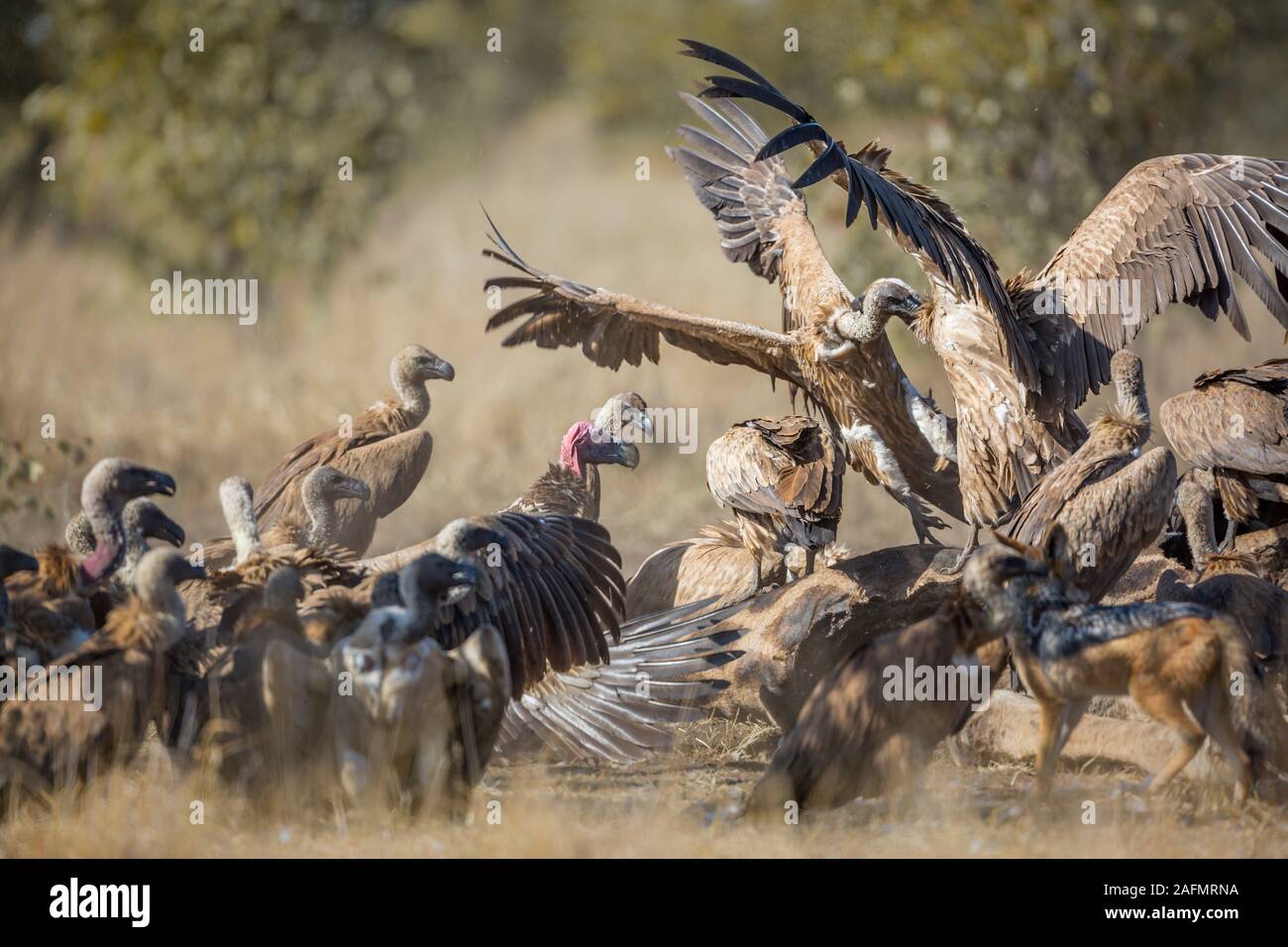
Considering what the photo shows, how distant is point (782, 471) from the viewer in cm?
809

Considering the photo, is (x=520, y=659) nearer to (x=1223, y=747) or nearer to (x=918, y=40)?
(x=1223, y=747)

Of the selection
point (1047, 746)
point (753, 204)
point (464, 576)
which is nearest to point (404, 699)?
point (464, 576)

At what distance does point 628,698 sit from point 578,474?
177 cm

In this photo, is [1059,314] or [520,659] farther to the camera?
[1059,314]

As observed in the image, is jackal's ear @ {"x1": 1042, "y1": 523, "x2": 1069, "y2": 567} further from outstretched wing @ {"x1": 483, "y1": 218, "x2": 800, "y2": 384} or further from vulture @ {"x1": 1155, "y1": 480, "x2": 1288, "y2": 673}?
outstretched wing @ {"x1": 483, "y1": 218, "x2": 800, "y2": 384}

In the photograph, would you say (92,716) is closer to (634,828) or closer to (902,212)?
(634,828)

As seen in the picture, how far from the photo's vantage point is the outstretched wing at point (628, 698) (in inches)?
289

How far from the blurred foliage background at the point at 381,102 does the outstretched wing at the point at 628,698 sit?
793 centimetres

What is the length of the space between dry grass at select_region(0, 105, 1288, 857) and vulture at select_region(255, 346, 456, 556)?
2.27m

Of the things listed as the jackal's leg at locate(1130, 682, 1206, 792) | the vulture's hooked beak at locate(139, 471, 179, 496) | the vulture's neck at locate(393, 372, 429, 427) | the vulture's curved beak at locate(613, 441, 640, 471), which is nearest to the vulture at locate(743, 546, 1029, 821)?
the jackal's leg at locate(1130, 682, 1206, 792)

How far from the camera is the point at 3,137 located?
24141mm

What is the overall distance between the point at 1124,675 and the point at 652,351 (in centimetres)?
456

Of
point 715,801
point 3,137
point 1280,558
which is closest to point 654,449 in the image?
point 1280,558

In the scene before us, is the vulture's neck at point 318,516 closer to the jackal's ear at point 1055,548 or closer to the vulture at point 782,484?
the vulture at point 782,484
